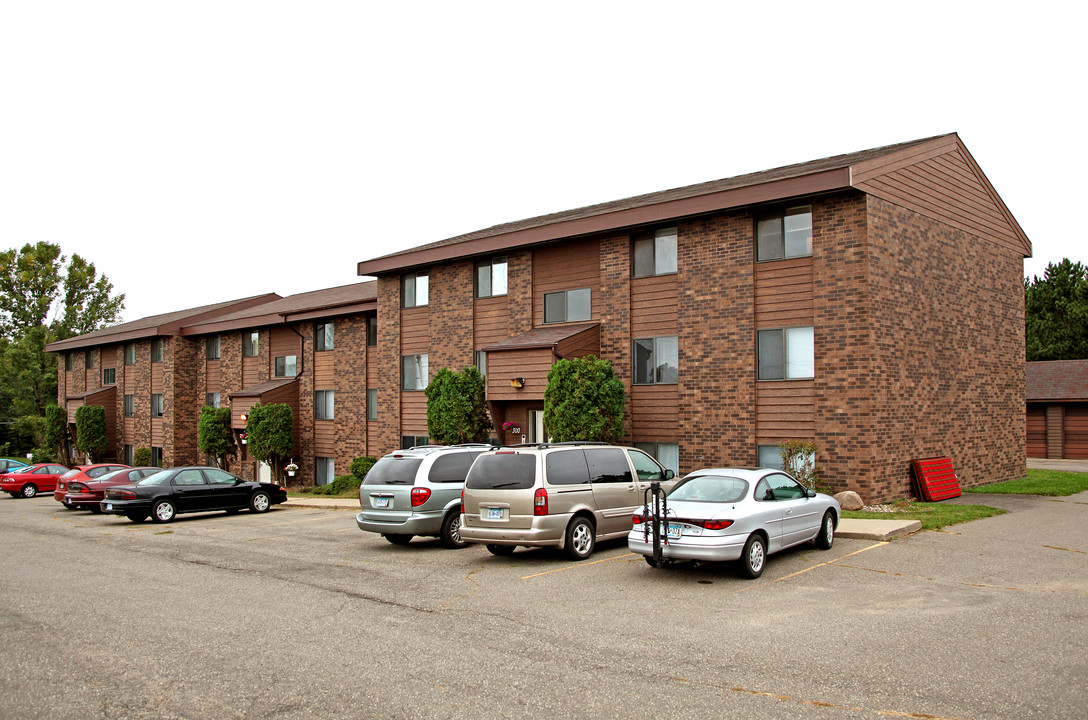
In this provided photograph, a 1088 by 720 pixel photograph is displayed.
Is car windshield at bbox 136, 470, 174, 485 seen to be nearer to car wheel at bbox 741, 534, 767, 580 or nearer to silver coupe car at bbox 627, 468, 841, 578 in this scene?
silver coupe car at bbox 627, 468, 841, 578

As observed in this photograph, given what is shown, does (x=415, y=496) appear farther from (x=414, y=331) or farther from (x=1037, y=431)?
(x=1037, y=431)

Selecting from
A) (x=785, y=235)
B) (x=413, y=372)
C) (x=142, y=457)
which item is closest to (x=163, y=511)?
(x=413, y=372)

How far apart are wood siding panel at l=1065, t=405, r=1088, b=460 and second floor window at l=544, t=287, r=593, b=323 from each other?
88.0ft

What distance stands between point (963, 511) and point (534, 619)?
11.5 meters

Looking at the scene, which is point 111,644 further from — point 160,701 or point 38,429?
point 38,429

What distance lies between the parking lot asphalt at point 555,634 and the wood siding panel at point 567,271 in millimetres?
10506

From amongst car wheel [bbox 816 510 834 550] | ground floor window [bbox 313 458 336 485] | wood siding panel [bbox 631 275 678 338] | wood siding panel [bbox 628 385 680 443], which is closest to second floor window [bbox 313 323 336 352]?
ground floor window [bbox 313 458 336 485]

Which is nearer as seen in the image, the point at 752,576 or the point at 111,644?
the point at 111,644

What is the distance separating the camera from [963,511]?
1648 centimetres

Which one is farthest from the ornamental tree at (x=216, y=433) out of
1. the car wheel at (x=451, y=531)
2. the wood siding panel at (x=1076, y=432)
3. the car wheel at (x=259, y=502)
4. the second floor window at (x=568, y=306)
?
the wood siding panel at (x=1076, y=432)

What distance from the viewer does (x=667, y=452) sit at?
20.8m

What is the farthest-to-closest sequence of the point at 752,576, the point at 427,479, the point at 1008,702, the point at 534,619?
1. the point at 427,479
2. the point at 752,576
3. the point at 534,619
4. the point at 1008,702

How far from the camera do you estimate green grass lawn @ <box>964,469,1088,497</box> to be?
20.8 meters

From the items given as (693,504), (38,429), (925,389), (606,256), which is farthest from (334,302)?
(38,429)
